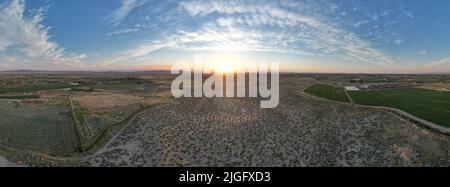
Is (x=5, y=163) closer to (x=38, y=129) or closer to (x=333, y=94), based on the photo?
(x=38, y=129)

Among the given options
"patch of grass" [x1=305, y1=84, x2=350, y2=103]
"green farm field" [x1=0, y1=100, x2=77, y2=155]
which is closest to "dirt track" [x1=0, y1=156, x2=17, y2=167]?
"green farm field" [x1=0, y1=100, x2=77, y2=155]

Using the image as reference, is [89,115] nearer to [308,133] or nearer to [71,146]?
[71,146]

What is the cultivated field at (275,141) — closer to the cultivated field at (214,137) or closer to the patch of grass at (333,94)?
the cultivated field at (214,137)

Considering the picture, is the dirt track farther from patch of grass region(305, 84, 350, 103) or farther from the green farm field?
patch of grass region(305, 84, 350, 103)

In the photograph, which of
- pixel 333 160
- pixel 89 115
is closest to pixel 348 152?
pixel 333 160

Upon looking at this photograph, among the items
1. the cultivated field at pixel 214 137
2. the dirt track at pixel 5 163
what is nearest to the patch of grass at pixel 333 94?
the cultivated field at pixel 214 137

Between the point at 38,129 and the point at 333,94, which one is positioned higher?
the point at 333,94

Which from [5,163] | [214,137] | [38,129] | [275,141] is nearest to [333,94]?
[275,141]

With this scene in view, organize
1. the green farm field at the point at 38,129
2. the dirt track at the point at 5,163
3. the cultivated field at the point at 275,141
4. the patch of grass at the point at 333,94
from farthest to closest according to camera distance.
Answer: the patch of grass at the point at 333,94 → the green farm field at the point at 38,129 → the cultivated field at the point at 275,141 → the dirt track at the point at 5,163

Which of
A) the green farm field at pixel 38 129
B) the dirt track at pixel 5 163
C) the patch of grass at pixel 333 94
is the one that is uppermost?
the patch of grass at pixel 333 94

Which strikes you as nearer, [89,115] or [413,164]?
[413,164]
